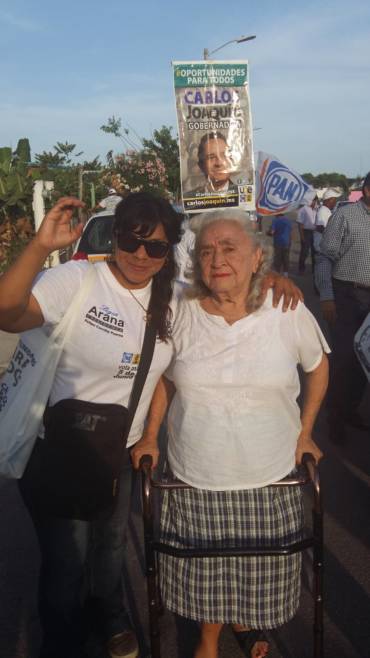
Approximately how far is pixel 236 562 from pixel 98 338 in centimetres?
103

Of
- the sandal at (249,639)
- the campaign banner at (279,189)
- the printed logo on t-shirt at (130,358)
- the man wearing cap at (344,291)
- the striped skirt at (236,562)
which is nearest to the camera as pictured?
the printed logo on t-shirt at (130,358)

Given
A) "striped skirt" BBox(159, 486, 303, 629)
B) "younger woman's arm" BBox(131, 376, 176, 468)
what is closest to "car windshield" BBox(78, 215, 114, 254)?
"younger woman's arm" BBox(131, 376, 176, 468)

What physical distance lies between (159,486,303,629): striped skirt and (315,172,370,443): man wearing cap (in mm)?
2806

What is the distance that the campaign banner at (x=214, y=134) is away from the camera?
659 cm

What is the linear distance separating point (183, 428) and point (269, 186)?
8.39 metres

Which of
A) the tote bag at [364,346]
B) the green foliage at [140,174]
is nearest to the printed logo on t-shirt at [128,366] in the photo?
the tote bag at [364,346]

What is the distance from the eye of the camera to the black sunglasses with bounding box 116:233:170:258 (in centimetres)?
244

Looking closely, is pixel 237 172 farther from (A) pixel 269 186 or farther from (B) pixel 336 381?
(A) pixel 269 186

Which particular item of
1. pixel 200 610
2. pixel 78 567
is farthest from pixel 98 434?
pixel 200 610

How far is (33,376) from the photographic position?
2.35 meters

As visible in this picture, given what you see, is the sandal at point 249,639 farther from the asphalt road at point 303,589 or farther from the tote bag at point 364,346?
the tote bag at point 364,346

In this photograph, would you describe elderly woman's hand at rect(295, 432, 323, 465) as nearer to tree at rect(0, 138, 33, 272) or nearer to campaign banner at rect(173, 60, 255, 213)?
campaign banner at rect(173, 60, 255, 213)

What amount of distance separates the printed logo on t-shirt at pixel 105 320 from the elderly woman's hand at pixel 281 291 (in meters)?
0.57

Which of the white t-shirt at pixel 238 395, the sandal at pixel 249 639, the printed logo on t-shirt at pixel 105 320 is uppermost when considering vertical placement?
the printed logo on t-shirt at pixel 105 320
